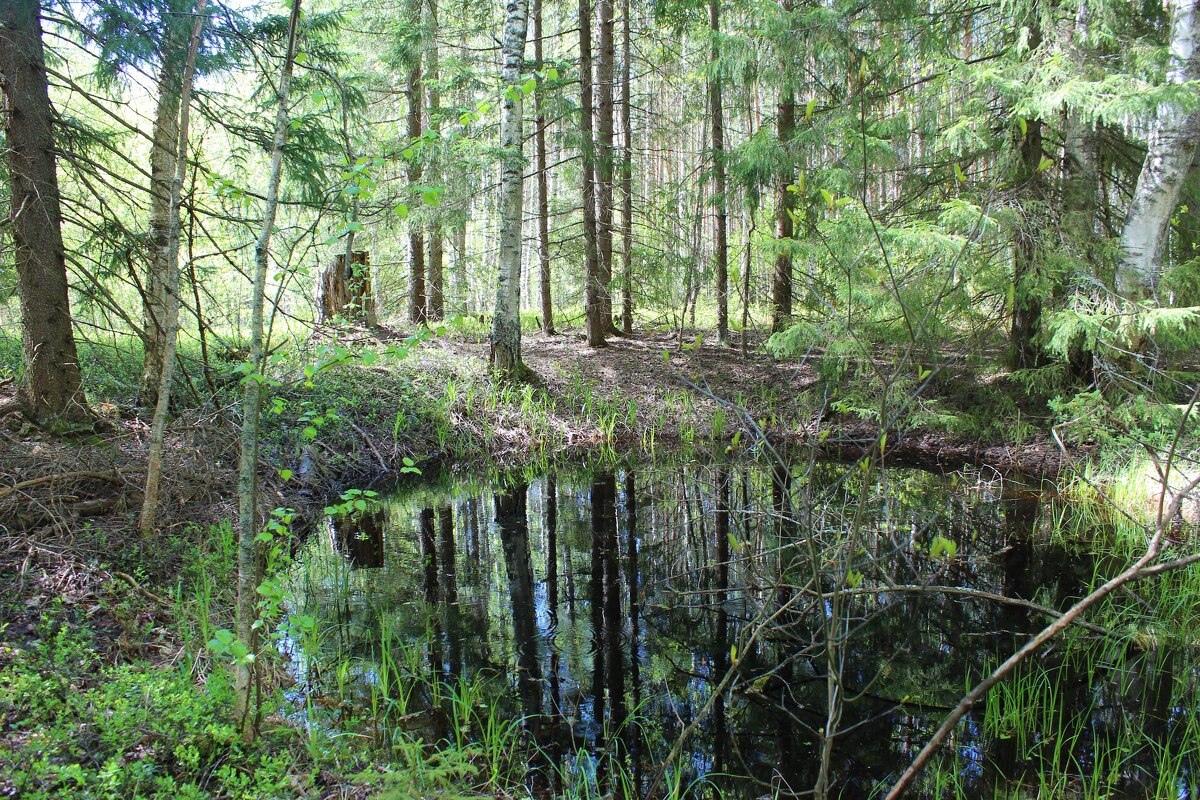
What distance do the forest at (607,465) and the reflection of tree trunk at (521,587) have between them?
3cm

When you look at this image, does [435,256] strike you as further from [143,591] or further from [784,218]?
[143,591]

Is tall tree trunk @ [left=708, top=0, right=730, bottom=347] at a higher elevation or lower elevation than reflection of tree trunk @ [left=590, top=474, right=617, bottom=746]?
higher

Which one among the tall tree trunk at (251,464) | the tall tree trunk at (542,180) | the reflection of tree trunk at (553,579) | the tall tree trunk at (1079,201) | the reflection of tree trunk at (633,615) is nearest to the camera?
the tall tree trunk at (251,464)

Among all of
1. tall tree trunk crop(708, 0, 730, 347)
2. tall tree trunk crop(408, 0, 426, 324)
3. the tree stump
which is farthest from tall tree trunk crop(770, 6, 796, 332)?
the tree stump

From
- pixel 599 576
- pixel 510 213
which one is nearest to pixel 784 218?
pixel 510 213

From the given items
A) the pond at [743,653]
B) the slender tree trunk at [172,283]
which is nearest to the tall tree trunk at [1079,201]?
the pond at [743,653]

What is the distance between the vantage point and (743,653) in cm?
250

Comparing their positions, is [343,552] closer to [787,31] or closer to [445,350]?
[445,350]

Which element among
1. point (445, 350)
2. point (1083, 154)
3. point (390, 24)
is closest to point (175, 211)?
point (445, 350)

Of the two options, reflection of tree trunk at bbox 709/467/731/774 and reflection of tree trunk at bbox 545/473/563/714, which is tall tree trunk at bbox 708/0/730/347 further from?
reflection of tree trunk at bbox 709/467/731/774

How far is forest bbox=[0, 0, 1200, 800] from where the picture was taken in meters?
2.93

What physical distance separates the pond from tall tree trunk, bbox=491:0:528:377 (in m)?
3.69

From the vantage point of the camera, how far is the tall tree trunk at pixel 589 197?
38.3ft

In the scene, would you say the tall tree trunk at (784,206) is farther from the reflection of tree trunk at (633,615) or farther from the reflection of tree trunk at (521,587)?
the reflection of tree trunk at (521,587)
